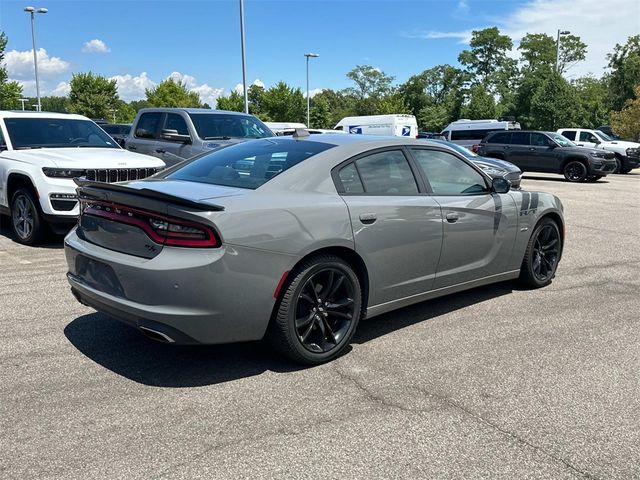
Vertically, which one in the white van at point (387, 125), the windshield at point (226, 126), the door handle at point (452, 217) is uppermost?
the white van at point (387, 125)

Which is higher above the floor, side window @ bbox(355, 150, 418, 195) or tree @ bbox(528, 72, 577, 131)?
tree @ bbox(528, 72, 577, 131)

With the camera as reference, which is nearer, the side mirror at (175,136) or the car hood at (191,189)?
the car hood at (191,189)

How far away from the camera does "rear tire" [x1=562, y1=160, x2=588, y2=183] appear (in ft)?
64.9

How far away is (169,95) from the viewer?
2395 inches

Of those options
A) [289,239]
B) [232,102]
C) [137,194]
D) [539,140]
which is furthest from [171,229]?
[232,102]

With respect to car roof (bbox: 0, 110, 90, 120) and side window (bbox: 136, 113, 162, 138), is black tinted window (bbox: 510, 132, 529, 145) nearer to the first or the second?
side window (bbox: 136, 113, 162, 138)

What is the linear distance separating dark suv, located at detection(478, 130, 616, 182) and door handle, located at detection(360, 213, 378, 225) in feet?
58.2

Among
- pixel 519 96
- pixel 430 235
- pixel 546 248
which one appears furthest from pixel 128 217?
pixel 519 96

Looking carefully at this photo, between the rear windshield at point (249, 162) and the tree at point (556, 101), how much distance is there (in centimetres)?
4702

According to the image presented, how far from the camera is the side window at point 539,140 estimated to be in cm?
2072

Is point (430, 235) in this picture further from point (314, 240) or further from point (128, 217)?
point (128, 217)

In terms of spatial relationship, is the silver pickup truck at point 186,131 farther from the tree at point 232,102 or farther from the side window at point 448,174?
the tree at point 232,102

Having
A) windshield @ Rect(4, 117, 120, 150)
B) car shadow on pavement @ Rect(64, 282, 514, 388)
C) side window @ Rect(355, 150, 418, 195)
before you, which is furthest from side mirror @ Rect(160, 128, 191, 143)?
side window @ Rect(355, 150, 418, 195)

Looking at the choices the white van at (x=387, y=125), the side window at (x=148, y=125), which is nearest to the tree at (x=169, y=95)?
the white van at (x=387, y=125)
